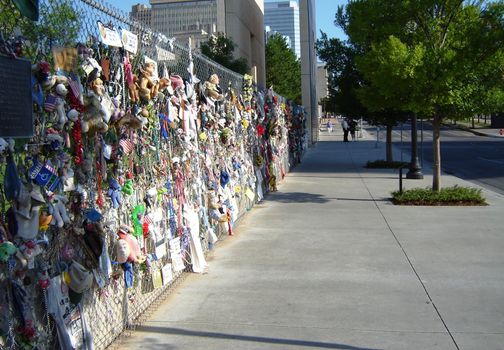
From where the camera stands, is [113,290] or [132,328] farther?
[132,328]

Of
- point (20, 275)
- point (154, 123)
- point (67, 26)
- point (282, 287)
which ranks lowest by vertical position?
point (282, 287)

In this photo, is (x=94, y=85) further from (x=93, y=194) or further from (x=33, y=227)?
(x=33, y=227)

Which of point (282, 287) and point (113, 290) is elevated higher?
point (113, 290)

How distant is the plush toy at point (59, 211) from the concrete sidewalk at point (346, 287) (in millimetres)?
1483

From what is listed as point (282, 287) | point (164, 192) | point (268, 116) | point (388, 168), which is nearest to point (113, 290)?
point (164, 192)

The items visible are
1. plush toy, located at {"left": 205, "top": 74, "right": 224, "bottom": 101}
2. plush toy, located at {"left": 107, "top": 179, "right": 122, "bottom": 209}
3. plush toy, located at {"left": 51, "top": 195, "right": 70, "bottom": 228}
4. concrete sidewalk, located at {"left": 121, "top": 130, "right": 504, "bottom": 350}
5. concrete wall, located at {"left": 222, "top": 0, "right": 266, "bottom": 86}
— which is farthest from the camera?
concrete wall, located at {"left": 222, "top": 0, "right": 266, "bottom": 86}

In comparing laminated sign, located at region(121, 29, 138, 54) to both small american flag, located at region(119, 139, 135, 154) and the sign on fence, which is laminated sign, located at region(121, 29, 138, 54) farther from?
the sign on fence

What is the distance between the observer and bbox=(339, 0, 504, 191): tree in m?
11.3

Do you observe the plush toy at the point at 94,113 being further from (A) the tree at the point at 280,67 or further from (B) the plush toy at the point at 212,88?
(A) the tree at the point at 280,67

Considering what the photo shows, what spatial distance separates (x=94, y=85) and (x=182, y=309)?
7.98ft

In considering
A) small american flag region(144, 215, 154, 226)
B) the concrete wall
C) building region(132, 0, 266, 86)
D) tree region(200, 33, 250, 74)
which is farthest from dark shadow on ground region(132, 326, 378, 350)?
the concrete wall

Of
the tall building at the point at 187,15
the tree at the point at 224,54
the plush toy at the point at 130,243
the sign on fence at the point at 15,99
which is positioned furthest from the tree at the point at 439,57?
the tall building at the point at 187,15

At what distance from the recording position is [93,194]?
4.28 m

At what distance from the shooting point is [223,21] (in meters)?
43.7
